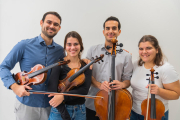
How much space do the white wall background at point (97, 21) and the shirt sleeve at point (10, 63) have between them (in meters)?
0.94

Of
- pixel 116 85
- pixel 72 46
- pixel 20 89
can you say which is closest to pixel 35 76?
pixel 20 89

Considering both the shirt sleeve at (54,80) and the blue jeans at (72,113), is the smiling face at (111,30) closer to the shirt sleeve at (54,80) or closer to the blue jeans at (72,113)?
the shirt sleeve at (54,80)

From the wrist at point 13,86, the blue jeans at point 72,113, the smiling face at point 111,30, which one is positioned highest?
the smiling face at point 111,30

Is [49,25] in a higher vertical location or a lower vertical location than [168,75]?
higher

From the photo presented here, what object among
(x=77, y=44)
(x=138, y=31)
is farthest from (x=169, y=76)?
(x=138, y=31)

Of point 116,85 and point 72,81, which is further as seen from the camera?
point 116,85

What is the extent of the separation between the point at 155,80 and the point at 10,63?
146cm

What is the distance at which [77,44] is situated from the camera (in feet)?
4.55

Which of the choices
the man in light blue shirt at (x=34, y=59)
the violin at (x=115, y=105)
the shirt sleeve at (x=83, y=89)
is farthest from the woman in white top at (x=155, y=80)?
the man in light blue shirt at (x=34, y=59)

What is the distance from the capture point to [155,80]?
139cm

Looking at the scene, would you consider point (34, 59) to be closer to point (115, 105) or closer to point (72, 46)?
point (72, 46)

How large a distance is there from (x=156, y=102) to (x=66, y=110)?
0.81m

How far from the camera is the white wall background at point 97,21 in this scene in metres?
2.20

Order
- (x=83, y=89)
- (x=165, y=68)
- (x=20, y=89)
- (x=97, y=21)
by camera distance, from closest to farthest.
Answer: (x=20, y=89), (x=83, y=89), (x=165, y=68), (x=97, y=21)
